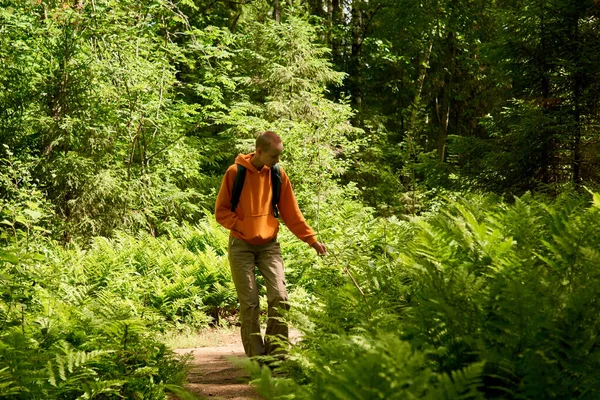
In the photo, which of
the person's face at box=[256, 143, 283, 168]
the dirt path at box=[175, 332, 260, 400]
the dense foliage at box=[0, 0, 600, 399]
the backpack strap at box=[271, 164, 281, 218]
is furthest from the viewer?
the backpack strap at box=[271, 164, 281, 218]

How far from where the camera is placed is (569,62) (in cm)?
712

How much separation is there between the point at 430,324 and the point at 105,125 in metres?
11.3

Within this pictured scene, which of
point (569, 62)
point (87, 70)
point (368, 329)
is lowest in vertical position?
point (368, 329)

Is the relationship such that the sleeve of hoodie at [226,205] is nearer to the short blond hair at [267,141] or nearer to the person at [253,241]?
the person at [253,241]

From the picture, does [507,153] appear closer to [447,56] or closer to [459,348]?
[459,348]

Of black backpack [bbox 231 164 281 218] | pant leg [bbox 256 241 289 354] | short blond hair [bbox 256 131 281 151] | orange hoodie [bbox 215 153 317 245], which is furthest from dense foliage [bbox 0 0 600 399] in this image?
short blond hair [bbox 256 131 281 151]

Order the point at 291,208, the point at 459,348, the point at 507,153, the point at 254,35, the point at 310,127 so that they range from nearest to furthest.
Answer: the point at 459,348 → the point at 291,208 → the point at 507,153 → the point at 310,127 → the point at 254,35

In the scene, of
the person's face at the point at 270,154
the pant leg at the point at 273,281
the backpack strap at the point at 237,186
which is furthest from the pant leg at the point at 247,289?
the person's face at the point at 270,154

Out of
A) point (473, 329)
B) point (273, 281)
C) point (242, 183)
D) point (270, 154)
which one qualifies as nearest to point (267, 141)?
point (270, 154)

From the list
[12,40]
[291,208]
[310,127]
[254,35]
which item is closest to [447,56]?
[254,35]

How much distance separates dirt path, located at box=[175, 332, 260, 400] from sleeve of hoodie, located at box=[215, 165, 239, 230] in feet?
4.45

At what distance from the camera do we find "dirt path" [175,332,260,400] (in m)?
5.59

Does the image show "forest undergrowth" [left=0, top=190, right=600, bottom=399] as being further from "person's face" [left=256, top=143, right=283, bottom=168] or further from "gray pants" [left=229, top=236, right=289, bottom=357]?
"person's face" [left=256, top=143, right=283, bottom=168]

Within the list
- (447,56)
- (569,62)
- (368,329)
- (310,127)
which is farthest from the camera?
(447,56)
